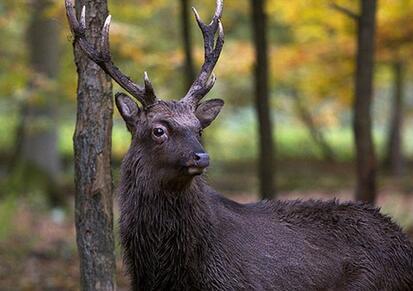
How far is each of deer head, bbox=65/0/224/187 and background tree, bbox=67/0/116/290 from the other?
0.44 metres

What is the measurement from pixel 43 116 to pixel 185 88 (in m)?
4.88

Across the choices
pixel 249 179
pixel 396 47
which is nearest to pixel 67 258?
pixel 396 47

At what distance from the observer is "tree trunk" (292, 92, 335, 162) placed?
2730cm

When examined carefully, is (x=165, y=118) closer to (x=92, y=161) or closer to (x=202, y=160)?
(x=202, y=160)

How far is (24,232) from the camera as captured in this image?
14445 millimetres

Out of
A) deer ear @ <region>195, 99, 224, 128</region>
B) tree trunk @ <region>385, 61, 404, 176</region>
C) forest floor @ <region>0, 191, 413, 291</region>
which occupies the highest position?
deer ear @ <region>195, 99, 224, 128</region>

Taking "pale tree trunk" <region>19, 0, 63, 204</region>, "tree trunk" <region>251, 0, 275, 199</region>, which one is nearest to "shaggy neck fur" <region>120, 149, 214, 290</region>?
"tree trunk" <region>251, 0, 275, 199</region>

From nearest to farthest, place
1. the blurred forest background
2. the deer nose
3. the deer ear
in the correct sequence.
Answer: the deer nose
the deer ear
the blurred forest background

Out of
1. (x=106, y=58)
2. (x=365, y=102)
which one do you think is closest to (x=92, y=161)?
(x=106, y=58)

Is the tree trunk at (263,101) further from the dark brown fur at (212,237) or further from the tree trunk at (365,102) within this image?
the dark brown fur at (212,237)

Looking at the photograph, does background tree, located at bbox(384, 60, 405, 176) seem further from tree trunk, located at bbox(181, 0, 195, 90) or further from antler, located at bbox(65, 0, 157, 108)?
antler, located at bbox(65, 0, 157, 108)

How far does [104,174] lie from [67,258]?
562cm

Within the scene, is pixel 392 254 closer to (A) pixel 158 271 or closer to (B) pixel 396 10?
(A) pixel 158 271

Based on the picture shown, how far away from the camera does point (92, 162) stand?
22.6 ft
